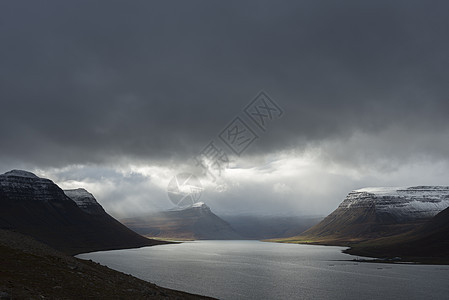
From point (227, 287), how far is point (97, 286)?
2345 inches

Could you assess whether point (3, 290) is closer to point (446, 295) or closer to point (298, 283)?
point (298, 283)

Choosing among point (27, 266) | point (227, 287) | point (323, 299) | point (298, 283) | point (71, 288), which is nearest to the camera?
point (71, 288)

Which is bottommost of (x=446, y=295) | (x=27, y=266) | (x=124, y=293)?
(x=446, y=295)

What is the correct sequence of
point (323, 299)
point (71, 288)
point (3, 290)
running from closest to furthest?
1. point (3, 290)
2. point (71, 288)
3. point (323, 299)

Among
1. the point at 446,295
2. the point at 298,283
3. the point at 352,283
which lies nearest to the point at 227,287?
the point at 298,283

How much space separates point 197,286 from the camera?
10794 cm

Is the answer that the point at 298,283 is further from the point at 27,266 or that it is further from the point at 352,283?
the point at 27,266

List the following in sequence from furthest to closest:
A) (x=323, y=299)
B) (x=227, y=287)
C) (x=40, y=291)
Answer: (x=227, y=287) → (x=323, y=299) → (x=40, y=291)

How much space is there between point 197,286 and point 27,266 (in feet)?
204

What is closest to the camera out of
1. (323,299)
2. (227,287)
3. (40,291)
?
(40,291)

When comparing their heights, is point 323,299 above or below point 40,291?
below

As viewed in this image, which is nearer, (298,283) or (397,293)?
(397,293)

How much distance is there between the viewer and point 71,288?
4991cm

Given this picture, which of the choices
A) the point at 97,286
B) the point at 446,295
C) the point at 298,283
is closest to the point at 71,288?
the point at 97,286
